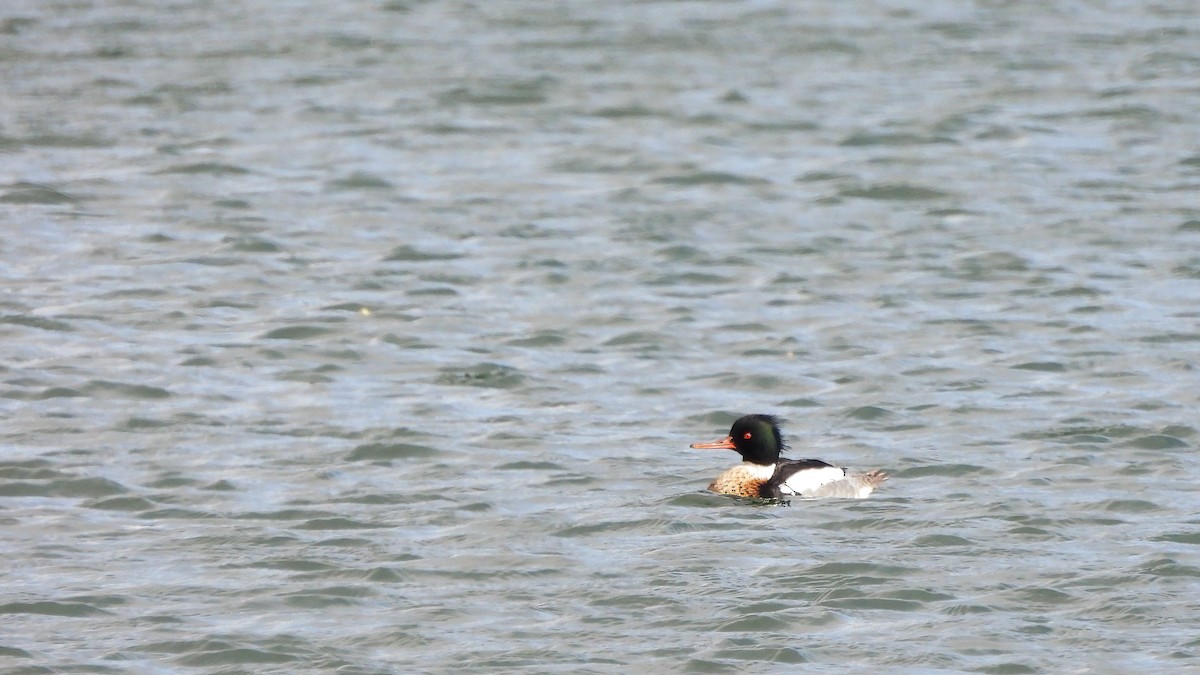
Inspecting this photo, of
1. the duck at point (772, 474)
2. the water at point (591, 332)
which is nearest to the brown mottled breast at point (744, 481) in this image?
the duck at point (772, 474)

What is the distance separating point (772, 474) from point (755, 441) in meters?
0.24

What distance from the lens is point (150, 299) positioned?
15172 mm

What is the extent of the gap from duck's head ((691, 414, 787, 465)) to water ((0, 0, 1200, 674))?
0.29 metres

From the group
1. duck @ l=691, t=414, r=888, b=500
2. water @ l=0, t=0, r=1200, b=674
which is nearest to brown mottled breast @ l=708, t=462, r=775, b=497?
duck @ l=691, t=414, r=888, b=500

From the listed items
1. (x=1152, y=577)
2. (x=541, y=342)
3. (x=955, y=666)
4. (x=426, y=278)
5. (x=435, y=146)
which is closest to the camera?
(x=955, y=666)

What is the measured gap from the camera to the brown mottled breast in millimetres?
11367

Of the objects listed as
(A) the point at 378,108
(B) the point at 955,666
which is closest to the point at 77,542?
(B) the point at 955,666

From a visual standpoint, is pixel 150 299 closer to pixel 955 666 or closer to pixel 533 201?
pixel 533 201

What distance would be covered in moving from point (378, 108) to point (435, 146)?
148 cm

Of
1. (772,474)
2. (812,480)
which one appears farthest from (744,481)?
(812,480)

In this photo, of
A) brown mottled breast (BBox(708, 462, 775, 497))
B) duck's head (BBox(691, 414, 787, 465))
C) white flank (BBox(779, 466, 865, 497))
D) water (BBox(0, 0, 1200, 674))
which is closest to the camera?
water (BBox(0, 0, 1200, 674))

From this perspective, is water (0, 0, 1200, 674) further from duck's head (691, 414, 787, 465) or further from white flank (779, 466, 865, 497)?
duck's head (691, 414, 787, 465)

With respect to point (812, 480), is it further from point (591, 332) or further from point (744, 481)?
point (591, 332)

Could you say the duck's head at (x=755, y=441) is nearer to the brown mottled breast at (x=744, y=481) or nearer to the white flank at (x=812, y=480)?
the brown mottled breast at (x=744, y=481)
